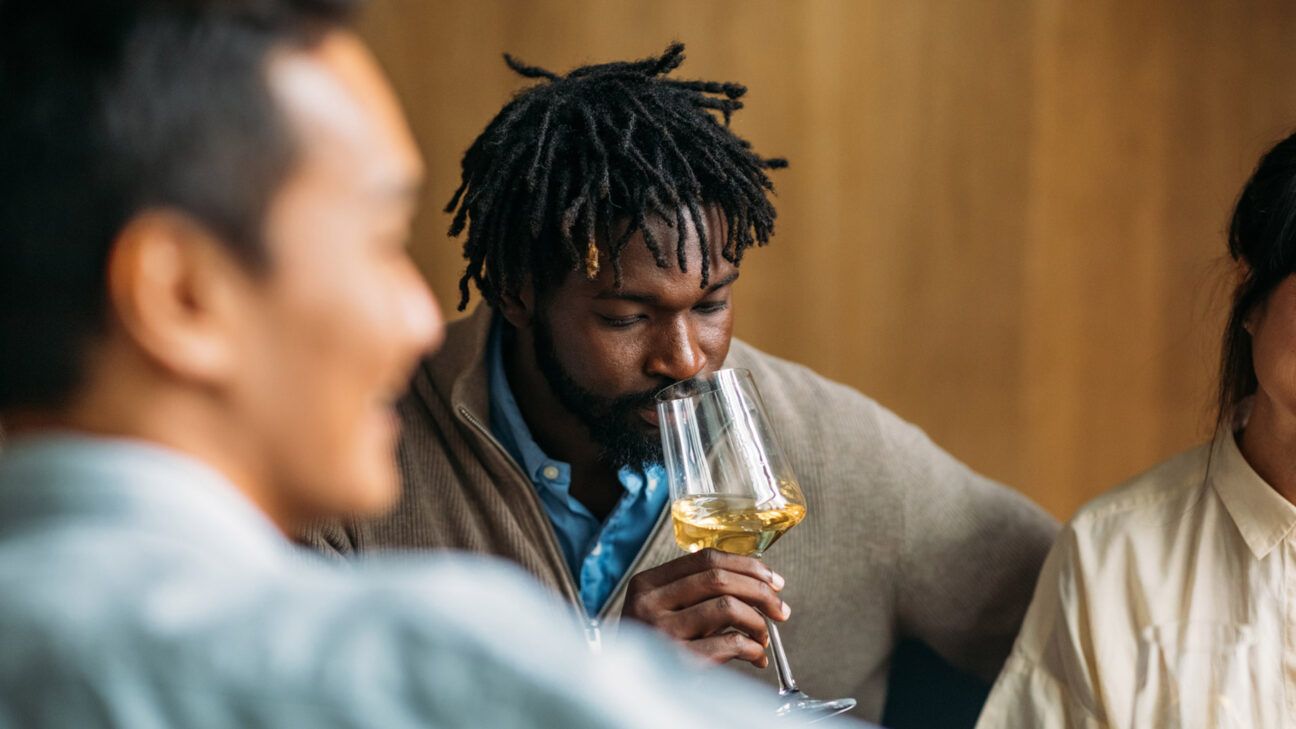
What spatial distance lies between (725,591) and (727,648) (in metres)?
0.06

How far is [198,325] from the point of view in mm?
505

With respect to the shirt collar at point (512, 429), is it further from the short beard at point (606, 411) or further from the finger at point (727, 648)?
the finger at point (727, 648)

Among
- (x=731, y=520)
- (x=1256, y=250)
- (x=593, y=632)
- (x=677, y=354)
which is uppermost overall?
(x=1256, y=250)

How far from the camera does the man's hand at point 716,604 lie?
133 centimetres

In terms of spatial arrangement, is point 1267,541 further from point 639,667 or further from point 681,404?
point 639,667

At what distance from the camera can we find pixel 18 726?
43 centimetres

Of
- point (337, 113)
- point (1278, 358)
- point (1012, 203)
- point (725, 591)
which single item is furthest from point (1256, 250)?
point (337, 113)

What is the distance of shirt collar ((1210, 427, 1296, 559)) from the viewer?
4.76 feet

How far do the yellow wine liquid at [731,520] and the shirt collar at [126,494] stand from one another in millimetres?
847

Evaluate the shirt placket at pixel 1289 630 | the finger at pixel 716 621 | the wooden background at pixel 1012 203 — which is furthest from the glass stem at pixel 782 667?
the wooden background at pixel 1012 203

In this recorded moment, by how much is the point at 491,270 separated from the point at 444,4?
947 millimetres

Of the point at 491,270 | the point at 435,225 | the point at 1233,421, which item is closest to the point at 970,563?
the point at 1233,421

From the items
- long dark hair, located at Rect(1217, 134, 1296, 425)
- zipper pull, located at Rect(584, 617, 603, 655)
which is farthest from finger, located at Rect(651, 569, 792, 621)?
long dark hair, located at Rect(1217, 134, 1296, 425)

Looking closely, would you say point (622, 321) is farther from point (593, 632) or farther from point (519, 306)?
point (593, 632)
